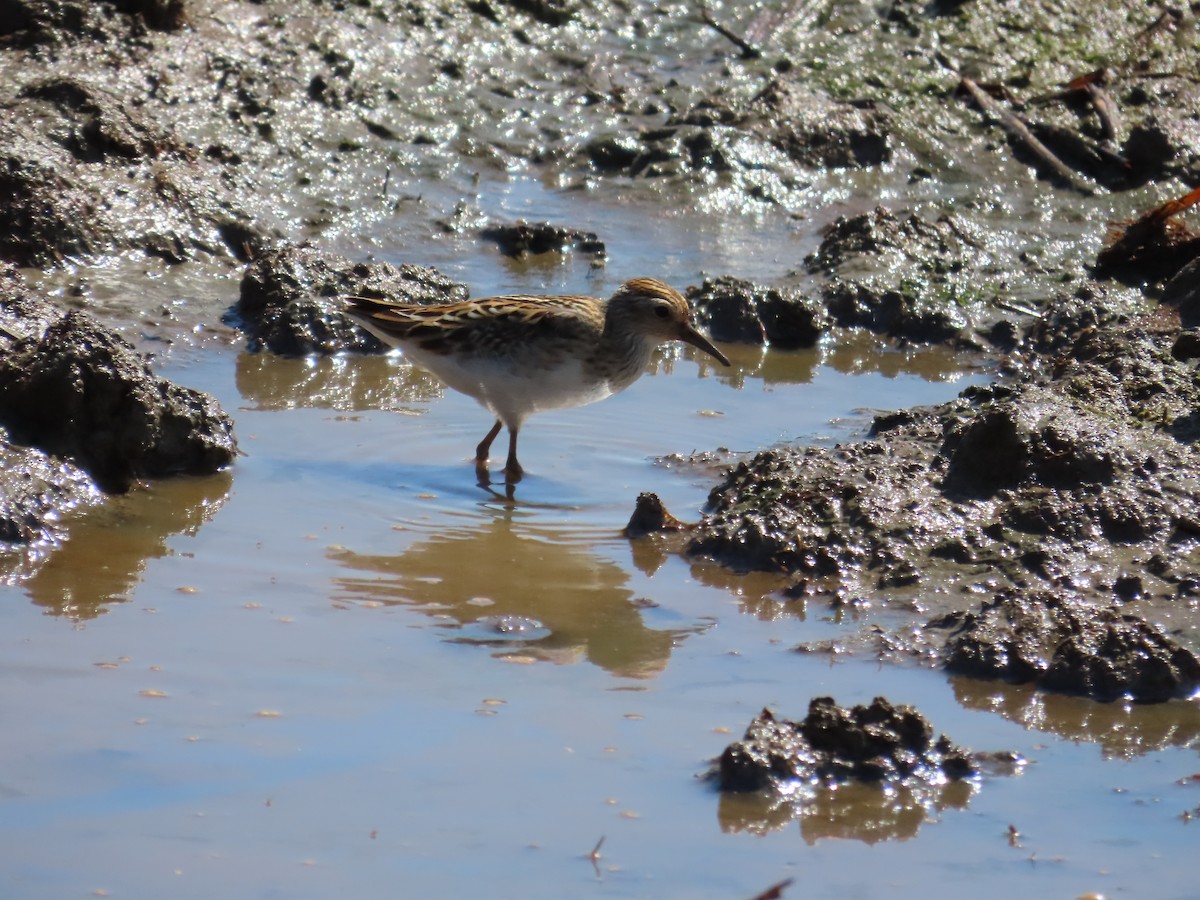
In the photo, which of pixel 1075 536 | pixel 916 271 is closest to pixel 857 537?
pixel 1075 536

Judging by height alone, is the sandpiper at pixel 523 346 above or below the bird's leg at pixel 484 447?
above

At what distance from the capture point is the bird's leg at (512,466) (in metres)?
7.98

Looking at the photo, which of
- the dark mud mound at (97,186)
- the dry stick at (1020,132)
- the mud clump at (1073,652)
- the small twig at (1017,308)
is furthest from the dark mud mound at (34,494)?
the dry stick at (1020,132)

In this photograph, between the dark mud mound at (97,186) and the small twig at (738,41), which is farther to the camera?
the small twig at (738,41)

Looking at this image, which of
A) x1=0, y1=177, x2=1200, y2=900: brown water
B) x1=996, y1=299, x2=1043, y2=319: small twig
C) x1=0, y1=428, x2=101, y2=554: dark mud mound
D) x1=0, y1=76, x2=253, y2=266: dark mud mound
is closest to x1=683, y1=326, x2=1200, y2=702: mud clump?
x1=0, y1=177, x2=1200, y2=900: brown water

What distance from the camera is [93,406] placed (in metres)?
7.14

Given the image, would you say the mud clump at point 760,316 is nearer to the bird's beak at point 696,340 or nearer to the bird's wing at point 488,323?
the bird's beak at point 696,340

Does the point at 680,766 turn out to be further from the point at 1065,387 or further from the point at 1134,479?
the point at 1065,387

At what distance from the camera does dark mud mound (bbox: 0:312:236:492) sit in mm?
7066

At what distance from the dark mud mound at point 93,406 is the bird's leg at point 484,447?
4.77 feet

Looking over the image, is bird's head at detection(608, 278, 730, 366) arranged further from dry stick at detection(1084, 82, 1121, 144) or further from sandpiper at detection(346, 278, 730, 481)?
dry stick at detection(1084, 82, 1121, 144)

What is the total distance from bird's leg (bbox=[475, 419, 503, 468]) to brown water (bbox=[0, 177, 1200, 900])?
172 mm

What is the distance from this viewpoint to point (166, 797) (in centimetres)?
445

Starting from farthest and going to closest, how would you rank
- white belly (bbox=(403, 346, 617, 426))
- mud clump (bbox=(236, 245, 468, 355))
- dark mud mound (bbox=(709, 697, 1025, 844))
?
mud clump (bbox=(236, 245, 468, 355)), white belly (bbox=(403, 346, 617, 426)), dark mud mound (bbox=(709, 697, 1025, 844))
